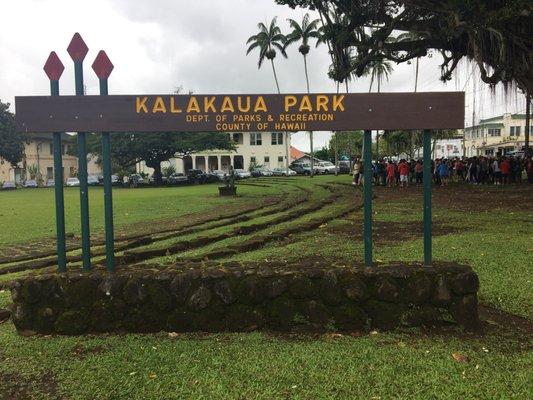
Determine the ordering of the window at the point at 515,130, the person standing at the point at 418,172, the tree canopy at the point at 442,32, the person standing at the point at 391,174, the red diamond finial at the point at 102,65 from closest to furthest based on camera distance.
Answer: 1. the red diamond finial at the point at 102,65
2. the tree canopy at the point at 442,32
3. the person standing at the point at 391,174
4. the person standing at the point at 418,172
5. the window at the point at 515,130

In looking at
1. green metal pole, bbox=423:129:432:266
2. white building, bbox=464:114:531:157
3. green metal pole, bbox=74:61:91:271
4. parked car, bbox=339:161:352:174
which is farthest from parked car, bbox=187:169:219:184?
white building, bbox=464:114:531:157

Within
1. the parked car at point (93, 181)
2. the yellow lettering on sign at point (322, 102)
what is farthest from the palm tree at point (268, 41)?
the yellow lettering on sign at point (322, 102)

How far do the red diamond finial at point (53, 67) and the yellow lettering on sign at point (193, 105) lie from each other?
1218 mm

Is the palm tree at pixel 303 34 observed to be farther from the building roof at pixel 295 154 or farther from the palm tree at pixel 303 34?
the building roof at pixel 295 154

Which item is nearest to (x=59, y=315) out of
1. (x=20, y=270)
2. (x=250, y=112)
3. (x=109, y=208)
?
(x=109, y=208)

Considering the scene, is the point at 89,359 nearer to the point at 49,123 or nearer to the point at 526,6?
the point at 49,123

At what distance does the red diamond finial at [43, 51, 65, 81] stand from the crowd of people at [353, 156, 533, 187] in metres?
18.7

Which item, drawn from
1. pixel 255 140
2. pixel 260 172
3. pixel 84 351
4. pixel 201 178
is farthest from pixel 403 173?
pixel 255 140

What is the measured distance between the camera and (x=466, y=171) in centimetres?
2534

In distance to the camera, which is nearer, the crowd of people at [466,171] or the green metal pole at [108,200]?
the green metal pole at [108,200]

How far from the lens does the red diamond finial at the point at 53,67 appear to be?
176 inches

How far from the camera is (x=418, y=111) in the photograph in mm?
4508

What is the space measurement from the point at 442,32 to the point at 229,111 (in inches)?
493

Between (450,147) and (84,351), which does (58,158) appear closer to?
(84,351)
